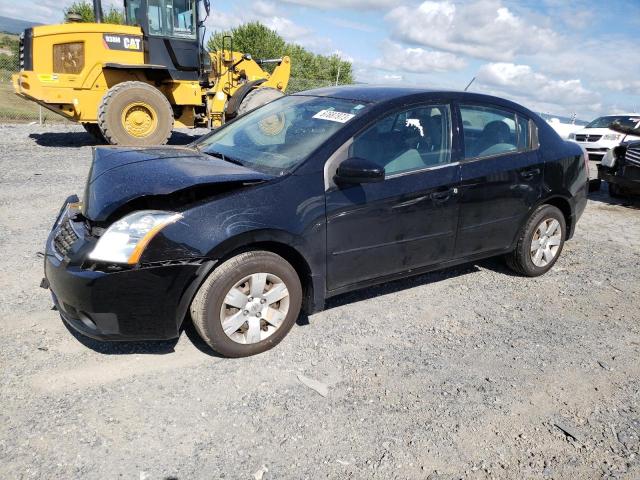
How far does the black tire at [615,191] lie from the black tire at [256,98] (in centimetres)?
661

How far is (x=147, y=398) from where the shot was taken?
9.30 ft

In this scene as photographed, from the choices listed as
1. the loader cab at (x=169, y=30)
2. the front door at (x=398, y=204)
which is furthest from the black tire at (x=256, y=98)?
the front door at (x=398, y=204)

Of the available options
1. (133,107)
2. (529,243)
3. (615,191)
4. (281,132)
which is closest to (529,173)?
(529,243)

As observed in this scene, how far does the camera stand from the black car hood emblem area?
2.94m

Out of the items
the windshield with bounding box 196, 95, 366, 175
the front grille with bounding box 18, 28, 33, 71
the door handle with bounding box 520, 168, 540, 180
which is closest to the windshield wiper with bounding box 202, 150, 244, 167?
the windshield with bounding box 196, 95, 366, 175

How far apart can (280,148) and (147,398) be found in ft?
6.13

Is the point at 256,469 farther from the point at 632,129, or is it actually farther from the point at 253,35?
the point at 253,35

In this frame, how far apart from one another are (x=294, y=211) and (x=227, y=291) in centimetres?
64

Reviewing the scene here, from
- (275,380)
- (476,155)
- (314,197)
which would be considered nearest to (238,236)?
(314,197)

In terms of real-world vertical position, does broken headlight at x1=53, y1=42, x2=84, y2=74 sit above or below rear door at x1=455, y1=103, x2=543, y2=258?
above

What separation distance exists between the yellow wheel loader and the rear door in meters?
7.45

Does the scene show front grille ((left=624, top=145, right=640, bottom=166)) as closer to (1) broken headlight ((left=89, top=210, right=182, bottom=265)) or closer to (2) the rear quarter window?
(2) the rear quarter window

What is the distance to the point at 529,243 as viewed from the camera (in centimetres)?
467

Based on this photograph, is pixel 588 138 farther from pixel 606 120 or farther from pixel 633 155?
pixel 633 155
